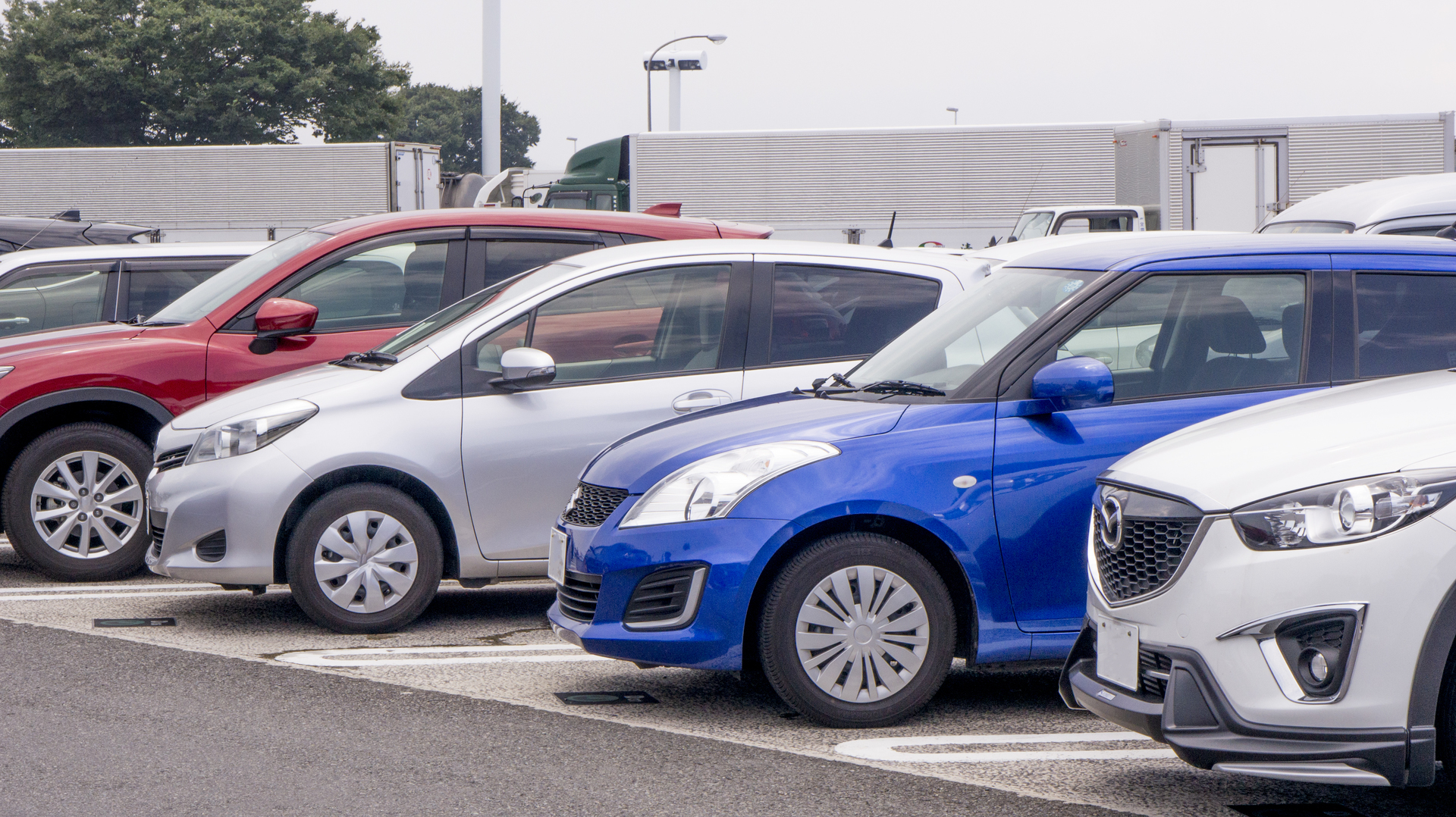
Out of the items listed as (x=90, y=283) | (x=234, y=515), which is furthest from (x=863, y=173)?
(x=234, y=515)

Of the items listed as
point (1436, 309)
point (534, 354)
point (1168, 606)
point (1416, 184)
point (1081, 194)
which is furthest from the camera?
point (1081, 194)

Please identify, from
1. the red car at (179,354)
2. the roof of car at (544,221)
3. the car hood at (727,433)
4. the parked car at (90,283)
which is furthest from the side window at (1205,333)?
the parked car at (90,283)

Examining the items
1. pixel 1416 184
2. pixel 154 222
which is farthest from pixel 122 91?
pixel 1416 184

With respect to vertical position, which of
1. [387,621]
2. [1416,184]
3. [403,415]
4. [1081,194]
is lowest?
[387,621]

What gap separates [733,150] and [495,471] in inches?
792

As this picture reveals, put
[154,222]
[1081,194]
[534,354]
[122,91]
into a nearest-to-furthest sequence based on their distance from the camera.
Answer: [534,354]
[1081,194]
[154,222]
[122,91]

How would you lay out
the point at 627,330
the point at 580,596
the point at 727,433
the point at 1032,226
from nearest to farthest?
the point at 727,433 < the point at 580,596 < the point at 627,330 < the point at 1032,226

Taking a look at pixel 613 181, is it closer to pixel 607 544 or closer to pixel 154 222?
pixel 154 222

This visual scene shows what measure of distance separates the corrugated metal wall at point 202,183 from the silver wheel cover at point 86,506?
729 inches

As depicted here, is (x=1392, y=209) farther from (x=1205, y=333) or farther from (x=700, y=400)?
(x=700, y=400)

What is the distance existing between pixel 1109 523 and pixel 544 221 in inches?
183

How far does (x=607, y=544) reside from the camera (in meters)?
4.93

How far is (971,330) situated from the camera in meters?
5.38

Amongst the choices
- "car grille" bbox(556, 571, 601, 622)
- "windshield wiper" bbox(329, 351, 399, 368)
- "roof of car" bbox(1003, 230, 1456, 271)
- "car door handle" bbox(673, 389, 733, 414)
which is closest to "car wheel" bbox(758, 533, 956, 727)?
"car grille" bbox(556, 571, 601, 622)
